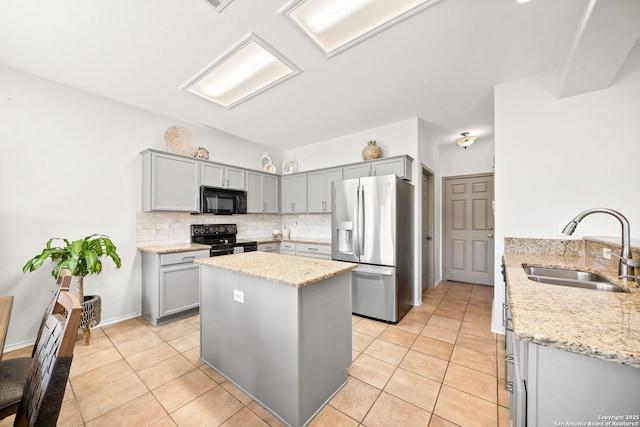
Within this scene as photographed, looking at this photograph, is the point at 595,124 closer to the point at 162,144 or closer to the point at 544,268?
the point at 544,268

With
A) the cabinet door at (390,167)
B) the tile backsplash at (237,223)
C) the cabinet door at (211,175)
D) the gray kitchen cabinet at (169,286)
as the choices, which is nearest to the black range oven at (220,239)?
the tile backsplash at (237,223)

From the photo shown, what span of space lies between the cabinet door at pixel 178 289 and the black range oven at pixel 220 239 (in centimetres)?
39

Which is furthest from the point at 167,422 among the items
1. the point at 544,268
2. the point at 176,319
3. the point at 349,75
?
the point at 349,75

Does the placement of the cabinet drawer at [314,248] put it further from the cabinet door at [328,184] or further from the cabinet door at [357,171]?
the cabinet door at [357,171]

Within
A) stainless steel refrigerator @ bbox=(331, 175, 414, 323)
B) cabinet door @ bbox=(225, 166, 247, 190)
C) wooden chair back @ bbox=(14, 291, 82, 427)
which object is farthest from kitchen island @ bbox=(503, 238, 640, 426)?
cabinet door @ bbox=(225, 166, 247, 190)

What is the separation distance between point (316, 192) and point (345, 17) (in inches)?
109

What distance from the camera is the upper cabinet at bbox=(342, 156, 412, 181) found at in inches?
135

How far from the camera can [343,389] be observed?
1.84 meters

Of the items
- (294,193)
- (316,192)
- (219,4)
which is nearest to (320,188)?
(316,192)

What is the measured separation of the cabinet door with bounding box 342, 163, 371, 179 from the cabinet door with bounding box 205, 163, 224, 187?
1.95m

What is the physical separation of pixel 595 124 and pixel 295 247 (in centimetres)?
385

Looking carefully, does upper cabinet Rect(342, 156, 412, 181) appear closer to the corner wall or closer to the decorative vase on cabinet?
the decorative vase on cabinet

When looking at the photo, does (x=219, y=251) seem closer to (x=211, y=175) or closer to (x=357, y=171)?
(x=211, y=175)

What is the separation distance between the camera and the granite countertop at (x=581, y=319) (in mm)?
667
